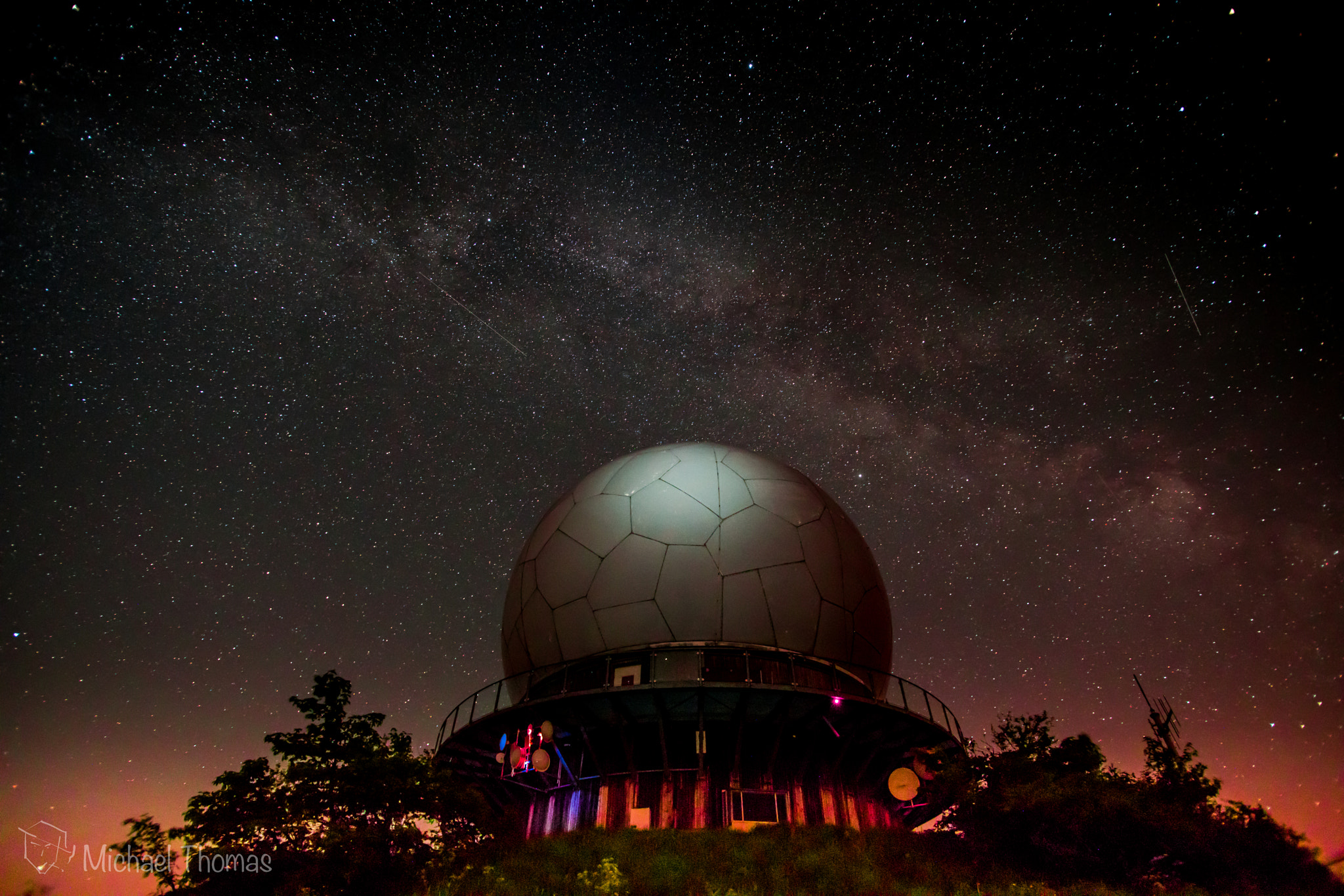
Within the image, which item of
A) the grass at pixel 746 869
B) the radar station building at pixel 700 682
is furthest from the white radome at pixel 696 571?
the grass at pixel 746 869

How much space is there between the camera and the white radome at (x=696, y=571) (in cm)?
1320

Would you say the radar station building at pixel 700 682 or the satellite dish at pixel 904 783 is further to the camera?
the satellite dish at pixel 904 783

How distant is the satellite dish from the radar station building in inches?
1.3

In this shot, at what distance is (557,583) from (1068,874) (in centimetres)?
1016

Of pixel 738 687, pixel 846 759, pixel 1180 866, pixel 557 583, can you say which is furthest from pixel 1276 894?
pixel 557 583

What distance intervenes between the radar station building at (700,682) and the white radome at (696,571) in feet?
0.13

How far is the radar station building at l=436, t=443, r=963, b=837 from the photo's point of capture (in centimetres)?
1261

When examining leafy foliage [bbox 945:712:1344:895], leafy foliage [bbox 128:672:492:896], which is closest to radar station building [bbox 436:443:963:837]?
leafy foliage [bbox 945:712:1344:895]

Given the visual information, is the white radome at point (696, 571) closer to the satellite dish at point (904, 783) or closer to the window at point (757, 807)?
the satellite dish at point (904, 783)

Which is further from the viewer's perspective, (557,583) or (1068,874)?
(557,583)

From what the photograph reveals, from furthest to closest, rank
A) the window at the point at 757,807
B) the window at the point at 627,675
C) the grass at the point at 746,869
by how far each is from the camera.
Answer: the window at the point at 627,675 < the window at the point at 757,807 < the grass at the point at 746,869

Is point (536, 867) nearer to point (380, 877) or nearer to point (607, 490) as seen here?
point (380, 877)

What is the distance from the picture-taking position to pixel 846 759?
14.2m

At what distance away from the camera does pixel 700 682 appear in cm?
1173
